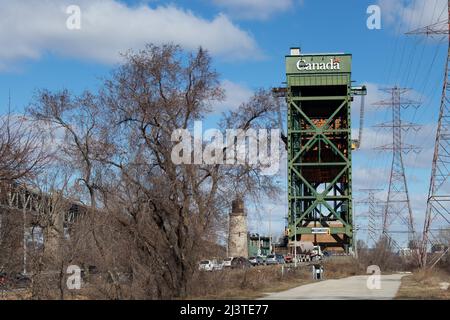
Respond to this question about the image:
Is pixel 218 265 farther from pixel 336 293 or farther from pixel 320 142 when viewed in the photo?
pixel 320 142

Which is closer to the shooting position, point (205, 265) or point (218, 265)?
point (205, 265)

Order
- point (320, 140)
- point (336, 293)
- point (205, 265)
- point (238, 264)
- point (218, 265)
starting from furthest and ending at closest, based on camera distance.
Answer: point (320, 140) < point (238, 264) < point (218, 265) < point (205, 265) < point (336, 293)

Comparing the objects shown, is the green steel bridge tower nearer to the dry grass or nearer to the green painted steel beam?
the green painted steel beam

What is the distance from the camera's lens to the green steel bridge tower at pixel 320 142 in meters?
90.8

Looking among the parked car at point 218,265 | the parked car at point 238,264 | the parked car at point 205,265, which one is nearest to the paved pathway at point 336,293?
the parked car at point 205,265

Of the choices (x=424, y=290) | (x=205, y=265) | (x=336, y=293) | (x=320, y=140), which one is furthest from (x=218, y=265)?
(x=320, y=140)

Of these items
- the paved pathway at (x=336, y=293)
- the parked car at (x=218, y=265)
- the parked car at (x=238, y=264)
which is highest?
the parked car at (x=218, y=265)

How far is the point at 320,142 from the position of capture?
301ft

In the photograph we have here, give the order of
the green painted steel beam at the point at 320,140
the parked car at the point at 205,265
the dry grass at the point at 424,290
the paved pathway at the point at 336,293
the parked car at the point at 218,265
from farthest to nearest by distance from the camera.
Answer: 1. the green painted steel beam at the point at 320,140
2. the parked car at the point at 218,265
3. the parked car at the point at 205,265
4. the paved pathway at the point at 336,293
5. the dry grass at the point at 424,290

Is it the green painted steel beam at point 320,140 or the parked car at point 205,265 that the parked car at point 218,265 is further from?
the green painted steel beam at point 320,140

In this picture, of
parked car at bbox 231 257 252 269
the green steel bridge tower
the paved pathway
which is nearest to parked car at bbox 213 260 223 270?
the paved pathway

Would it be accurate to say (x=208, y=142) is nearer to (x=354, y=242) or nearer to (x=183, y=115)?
(x=183, y=115)

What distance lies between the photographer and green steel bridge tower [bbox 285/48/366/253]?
9075cm
